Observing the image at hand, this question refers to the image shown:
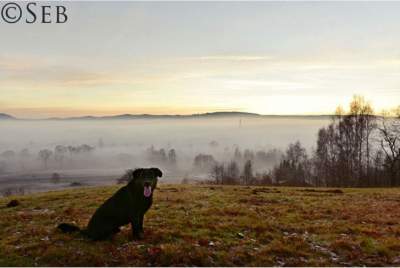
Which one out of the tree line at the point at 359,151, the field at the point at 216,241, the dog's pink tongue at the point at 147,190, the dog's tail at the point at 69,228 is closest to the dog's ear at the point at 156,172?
the dog's pink tongue at the point at 147,190

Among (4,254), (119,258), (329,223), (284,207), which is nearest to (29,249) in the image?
(4,254)

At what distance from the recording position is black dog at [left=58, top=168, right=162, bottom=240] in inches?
488

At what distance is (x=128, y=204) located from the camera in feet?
41.0

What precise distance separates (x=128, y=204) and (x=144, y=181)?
98 centimetres

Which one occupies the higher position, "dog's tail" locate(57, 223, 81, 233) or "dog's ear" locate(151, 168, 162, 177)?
"dog's ear" locate(151, 168, 162, 177)

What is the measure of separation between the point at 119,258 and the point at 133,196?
1.98 metres

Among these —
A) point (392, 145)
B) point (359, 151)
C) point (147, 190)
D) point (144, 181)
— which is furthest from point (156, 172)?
point (359, 151)

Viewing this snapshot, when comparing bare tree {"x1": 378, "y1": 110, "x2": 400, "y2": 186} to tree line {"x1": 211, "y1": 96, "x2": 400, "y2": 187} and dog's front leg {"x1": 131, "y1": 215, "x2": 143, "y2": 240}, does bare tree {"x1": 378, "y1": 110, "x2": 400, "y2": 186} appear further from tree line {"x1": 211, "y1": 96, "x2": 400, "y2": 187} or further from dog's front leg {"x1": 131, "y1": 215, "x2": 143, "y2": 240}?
dog's front leg {"x1": 131, "y1": 215, "x2": 143, "y2": 240}

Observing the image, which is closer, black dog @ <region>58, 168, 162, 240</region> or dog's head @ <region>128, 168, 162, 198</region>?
dog's head @ <region>128, 168, 162, 198</region>

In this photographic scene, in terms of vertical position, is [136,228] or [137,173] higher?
[137,173]

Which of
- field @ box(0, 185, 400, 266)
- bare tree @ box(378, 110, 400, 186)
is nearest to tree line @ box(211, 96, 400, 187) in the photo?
bare tree @ box(378, 110, 400, 186)

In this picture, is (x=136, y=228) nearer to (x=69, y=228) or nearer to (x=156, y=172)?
(x=156, y=172)

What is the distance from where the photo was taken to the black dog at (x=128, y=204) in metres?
12.4

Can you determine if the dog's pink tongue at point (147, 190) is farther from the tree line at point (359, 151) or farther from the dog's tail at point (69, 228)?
the tree line at point (359, 151)
